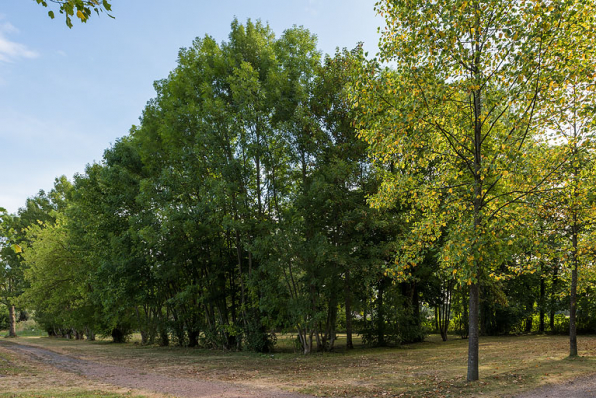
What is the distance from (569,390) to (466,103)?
658 cm

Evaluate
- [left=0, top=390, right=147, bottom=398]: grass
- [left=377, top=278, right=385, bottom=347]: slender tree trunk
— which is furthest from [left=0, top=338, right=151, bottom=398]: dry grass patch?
[left=377, top=278, right=385, bottom=347]: slender tree trunk

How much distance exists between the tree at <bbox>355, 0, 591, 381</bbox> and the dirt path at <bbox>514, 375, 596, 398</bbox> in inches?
59.1

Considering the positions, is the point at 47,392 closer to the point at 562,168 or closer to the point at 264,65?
the point at 562,168

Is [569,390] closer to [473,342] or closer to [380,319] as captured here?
[473,342]

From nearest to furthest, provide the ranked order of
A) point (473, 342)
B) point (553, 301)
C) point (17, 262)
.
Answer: point (473, 342) → point (553, 301) → point (17, 262)

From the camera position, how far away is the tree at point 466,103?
8.27 metres

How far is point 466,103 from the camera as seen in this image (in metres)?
9.87

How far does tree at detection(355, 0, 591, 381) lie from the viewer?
8273mm

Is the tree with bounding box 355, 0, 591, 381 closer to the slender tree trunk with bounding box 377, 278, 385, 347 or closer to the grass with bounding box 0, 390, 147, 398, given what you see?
the grass with bounding box 0, 390, 147, 398

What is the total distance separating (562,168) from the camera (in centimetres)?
935

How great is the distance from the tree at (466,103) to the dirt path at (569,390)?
1500 millimetres

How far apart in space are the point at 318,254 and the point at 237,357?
6471 mm

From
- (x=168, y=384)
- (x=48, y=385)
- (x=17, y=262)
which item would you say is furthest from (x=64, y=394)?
(x=17, y=262)

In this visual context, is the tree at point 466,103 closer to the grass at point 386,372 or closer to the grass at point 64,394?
the grass at point 386,372
